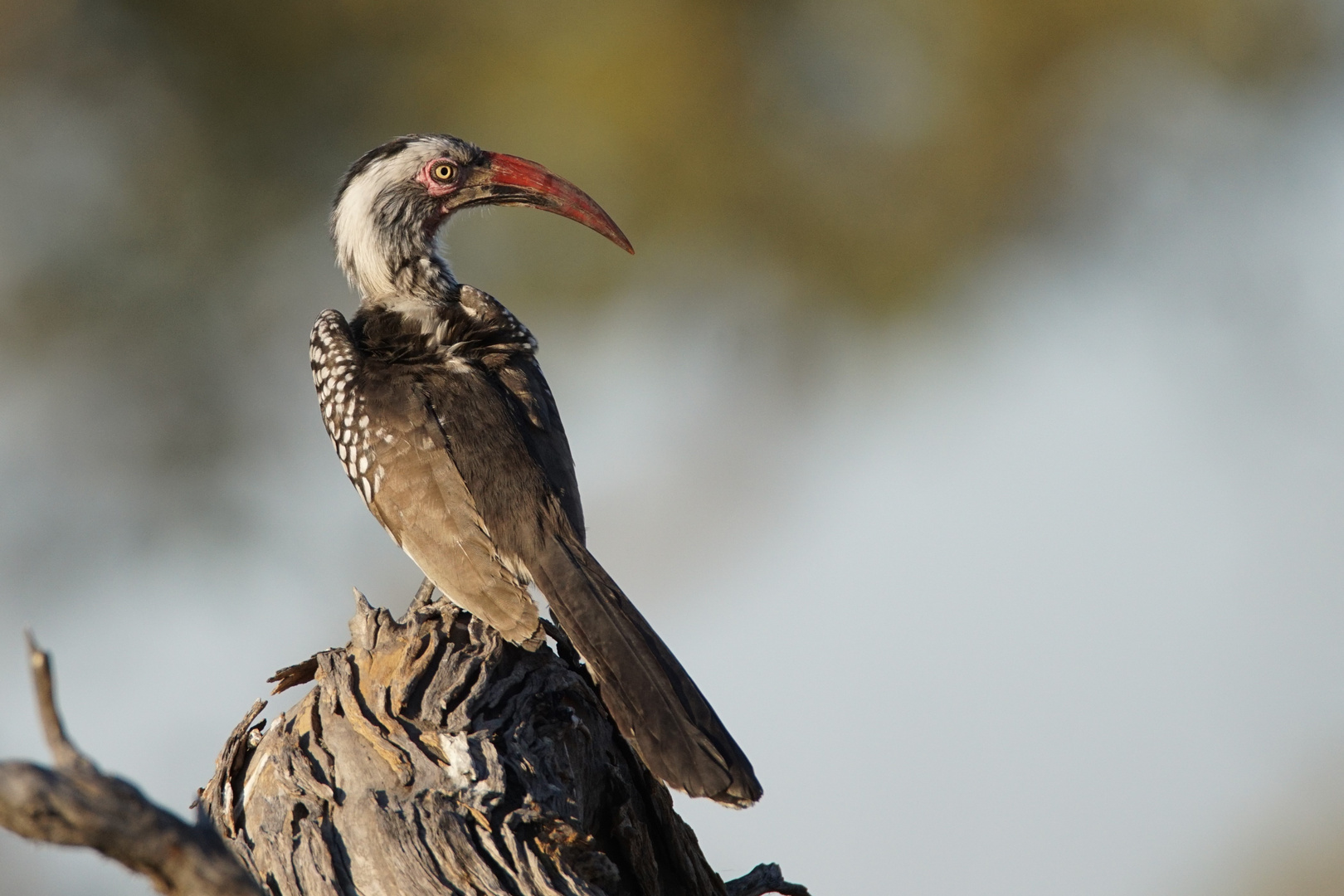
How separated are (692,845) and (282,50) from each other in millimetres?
12352

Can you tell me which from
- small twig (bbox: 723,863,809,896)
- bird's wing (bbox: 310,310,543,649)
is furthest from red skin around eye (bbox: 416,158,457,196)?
small twig (bbox: 723,863,809,896)

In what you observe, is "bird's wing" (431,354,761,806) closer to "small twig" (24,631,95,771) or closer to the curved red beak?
the curved red beak

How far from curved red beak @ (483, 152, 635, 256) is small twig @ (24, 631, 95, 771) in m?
4.65

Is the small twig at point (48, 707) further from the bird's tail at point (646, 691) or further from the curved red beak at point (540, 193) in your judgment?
the curved red beak at point (540, 193)

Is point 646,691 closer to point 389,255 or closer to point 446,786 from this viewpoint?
point 446,786

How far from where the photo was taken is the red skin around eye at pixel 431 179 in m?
6.34

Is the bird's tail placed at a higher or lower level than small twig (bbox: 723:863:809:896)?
higher

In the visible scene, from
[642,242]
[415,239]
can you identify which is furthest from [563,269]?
[415,239]

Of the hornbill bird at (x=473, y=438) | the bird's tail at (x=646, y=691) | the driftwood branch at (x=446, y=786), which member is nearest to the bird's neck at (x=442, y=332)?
the hornbill bird at (x=473, y=438)

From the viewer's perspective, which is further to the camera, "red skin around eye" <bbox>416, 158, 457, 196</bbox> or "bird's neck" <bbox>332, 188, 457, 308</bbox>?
"red skin around eye" <bbox>416, 158, 457, 196</bbox>

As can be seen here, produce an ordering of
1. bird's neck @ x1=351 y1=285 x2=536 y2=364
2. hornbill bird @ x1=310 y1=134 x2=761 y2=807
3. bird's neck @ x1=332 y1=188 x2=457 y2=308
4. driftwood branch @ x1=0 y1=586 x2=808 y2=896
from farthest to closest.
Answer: bird's neck @ x1=332 y1=188 x2=457 y2=308, bird's neck @ x1=351 y1=285 x2=536 y2=364, hornbill bird @ x1=310 y1=134 x2=761 y2=807, driftwood branch @ x1=0 y1=586 x2=808 y2=896

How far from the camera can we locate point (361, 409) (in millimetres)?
5152

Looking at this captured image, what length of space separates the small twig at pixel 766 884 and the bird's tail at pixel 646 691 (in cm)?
36

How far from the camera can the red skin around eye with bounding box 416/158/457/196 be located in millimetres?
6344
